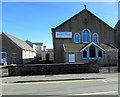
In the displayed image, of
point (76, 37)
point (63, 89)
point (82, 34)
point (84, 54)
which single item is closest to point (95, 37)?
point (82, 34)

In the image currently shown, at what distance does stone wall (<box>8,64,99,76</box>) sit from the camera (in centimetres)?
1588

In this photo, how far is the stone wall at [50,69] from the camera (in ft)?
52.1

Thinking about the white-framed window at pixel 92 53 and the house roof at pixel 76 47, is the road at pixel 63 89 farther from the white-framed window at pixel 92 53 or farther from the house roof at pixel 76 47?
the white-framed window at pixel 92 53

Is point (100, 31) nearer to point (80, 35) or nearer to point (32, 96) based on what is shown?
point (80, 35)

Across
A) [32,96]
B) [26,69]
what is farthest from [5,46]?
[32,96]

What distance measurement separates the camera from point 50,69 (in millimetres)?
16453

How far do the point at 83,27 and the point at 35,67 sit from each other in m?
16.2

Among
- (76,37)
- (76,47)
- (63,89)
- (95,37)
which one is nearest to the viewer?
(63,89)

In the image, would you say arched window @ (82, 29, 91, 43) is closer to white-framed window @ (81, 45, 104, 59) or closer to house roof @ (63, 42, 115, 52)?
house roof @ (63, 42, 115, 52)

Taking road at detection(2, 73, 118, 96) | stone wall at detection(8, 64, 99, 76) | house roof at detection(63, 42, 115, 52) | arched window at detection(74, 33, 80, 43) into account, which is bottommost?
road at detection(2, 73, 118, 96)

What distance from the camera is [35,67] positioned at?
16281 mm

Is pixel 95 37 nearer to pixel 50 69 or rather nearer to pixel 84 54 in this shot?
pixel 84 54

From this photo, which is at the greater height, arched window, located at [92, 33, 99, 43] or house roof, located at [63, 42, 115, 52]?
arched window, located at [92, 33, 99, 43]

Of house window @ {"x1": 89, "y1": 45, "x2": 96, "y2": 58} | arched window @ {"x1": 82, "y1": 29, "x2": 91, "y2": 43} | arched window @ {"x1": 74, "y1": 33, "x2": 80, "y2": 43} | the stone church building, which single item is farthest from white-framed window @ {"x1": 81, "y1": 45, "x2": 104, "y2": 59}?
arched window @ {"x1": 74, "y1": 33, "x2": 80, "y2": 43}
